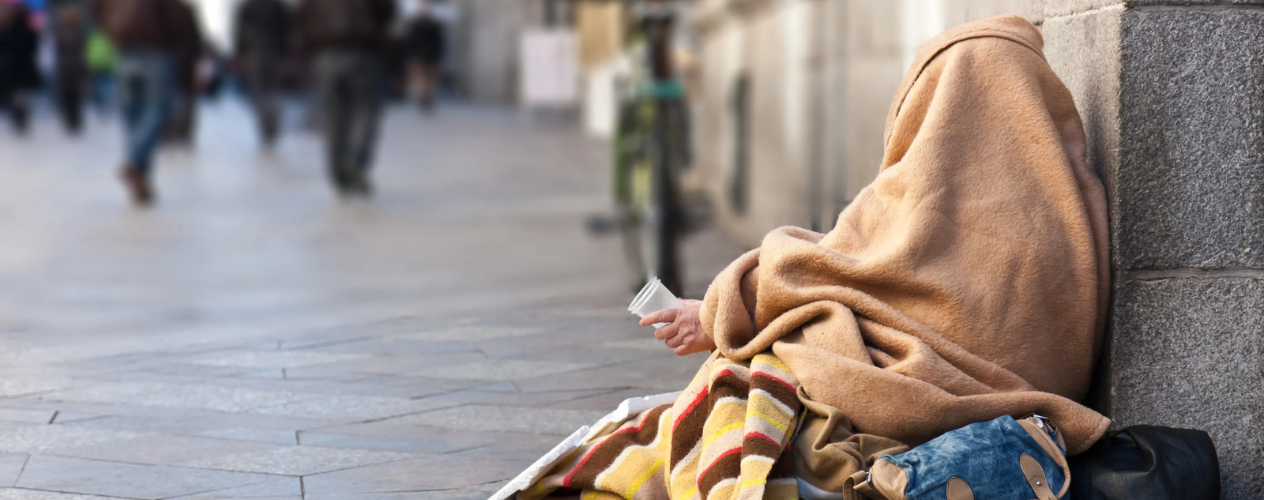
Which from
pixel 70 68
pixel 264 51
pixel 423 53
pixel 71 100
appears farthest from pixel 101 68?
pixel 264 51

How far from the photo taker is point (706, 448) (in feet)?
9.12

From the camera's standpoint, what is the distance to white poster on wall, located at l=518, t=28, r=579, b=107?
867 inches

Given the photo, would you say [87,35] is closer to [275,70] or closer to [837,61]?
[275,70]

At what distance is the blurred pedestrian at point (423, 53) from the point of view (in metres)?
27.3

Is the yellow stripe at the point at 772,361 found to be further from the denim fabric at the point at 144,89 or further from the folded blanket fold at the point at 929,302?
the denim fabric at the point at 144,89

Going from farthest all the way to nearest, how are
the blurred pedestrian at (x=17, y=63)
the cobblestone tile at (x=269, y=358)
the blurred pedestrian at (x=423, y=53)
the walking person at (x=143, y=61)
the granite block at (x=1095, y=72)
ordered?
the blurred pedestrian at (x=423, y=53) < the blurred pedestrian at (x=17, y=63) < the walking person at (x=143, y=61) < the cobblestone tile at (x=269, y=358) < the granite block at (x=1095, y=72)

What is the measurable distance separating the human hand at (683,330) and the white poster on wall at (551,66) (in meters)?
19.1

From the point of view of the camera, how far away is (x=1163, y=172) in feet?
9.73

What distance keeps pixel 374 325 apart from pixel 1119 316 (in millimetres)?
3422

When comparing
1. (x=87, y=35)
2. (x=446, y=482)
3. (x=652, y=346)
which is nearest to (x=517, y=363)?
(x=652, y=346)

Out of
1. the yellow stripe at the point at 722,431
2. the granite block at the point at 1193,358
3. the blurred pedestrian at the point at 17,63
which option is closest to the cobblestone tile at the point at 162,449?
the yellow stripe at the point at 722,431

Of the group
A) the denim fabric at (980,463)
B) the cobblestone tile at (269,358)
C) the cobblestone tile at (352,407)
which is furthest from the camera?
the cobblestone tile at (269,358)

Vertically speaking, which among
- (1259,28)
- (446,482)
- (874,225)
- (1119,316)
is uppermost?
(1259,28)

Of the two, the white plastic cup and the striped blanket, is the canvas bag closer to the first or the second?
the striped blanket
